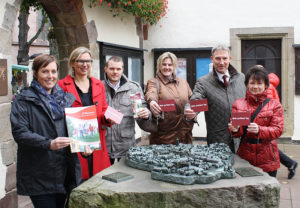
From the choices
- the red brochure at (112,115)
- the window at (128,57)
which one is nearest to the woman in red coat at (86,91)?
the red brochure at (112,115)

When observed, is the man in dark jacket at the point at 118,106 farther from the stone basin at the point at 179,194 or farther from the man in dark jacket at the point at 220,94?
the stone basin at the point at 179,194

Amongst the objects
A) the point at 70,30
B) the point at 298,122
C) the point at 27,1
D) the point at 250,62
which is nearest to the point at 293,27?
the point at 250,62

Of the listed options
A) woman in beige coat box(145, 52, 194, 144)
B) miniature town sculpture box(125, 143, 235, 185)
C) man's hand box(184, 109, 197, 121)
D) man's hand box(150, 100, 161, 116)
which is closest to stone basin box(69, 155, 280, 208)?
miniature town sculpture box(125, 143, 235, 185)

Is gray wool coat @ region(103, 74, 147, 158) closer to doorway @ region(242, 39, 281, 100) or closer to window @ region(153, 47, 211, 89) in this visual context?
window @ region(153, 47, 211, 89)

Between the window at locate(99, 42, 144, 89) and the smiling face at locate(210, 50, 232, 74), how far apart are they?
295 cm

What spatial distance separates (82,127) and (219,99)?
1.47m

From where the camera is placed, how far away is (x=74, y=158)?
8.60 ft

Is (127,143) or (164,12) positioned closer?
(127,143)

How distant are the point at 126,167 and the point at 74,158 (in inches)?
16.6

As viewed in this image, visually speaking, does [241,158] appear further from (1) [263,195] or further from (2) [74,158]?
(2) [74,158]

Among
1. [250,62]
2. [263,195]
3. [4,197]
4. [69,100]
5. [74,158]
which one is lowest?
[4,197]

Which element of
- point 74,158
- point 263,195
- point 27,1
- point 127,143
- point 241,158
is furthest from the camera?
point 27,1

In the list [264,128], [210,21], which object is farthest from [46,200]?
[210,21]

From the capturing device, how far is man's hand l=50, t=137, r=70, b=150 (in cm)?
235
